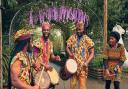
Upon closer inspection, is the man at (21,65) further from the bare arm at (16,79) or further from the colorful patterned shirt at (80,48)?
the colorful patterned shirt at (80,48)

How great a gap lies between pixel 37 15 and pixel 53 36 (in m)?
1.08

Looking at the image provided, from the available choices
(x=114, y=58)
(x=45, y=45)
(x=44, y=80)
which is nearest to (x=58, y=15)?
(x=114, y=58)

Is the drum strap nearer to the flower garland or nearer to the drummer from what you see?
the drummer

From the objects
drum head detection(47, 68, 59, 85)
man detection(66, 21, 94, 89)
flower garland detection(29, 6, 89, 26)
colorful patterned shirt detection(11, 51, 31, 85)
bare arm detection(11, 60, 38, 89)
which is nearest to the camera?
bare arm detection(11, 60, 38, 89)

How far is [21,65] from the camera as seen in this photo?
547 centimetres

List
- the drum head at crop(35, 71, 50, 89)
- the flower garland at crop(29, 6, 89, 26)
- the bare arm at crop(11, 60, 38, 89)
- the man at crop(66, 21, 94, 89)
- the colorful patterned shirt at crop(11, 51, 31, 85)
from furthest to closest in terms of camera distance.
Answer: the flower garland at crop(29, 6, 89, 26) → the man at crop(66, 21, 94, 89) → the drum head at crop(35, 71, 50, 89) → the colorful patterned shirt at crop(11, 51, 31, 85) → the bare arm at crop(11, 60, 38, 89)

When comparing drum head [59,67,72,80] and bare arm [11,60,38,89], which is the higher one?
bare arm [11,60,38,89]

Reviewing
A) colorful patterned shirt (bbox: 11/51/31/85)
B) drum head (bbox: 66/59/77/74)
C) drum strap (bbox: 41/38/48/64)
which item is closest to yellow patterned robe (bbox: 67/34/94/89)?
drum head (bbox: 66/59/77/74)

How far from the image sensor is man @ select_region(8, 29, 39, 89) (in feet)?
17.4

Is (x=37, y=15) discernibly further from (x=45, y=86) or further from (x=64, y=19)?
(x=45, y=86)

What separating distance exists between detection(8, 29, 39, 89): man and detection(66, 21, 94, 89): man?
3385 mm

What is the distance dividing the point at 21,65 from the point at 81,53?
3.82m

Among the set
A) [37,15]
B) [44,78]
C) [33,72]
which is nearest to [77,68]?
[44,78]

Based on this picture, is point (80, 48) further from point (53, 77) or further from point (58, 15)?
point (58, 15)
